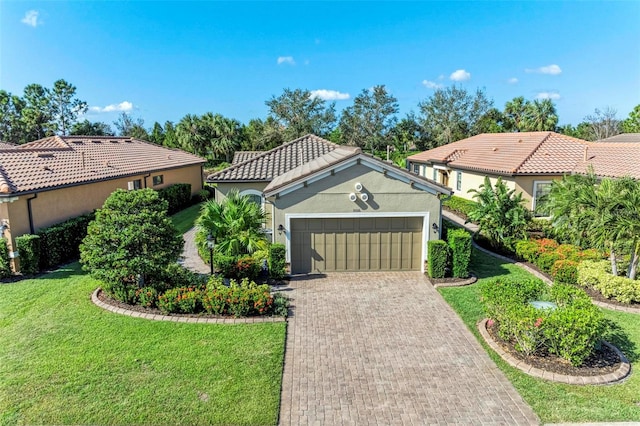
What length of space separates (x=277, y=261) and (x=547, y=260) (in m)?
9.57

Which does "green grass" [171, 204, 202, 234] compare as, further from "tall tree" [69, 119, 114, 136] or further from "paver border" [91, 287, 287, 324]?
"tall tree" [69, 119, 114, 136]

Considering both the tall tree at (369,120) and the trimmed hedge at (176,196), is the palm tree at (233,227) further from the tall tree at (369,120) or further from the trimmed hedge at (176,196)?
the tall tree at (369,120)

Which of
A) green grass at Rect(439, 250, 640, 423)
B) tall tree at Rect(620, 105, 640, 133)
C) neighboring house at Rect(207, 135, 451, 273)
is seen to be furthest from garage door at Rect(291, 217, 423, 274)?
tall tree at Rect(620, 105, 640, 133)

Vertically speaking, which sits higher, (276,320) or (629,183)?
(629,183)

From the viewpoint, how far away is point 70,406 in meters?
7.42

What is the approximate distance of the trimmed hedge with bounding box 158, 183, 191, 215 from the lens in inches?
1058

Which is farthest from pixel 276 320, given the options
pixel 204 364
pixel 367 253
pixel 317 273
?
pixel 367 253

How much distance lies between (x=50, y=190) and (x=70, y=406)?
11.4 m

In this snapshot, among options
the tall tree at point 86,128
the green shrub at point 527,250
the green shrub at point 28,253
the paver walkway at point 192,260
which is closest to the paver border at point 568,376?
the green shrub at point 527,250

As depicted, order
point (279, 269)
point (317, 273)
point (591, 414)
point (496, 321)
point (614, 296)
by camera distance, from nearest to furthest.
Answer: point (591, 414) → point (496, 321) → point (614, 296) → point (279, 269) → point (317, 273)

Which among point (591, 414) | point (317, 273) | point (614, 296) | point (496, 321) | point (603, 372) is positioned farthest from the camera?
point (317, 273)

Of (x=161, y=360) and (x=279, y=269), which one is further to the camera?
(x=279, y=269)

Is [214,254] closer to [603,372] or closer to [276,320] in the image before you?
[276,320]

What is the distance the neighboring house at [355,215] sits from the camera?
14586 millimetres
